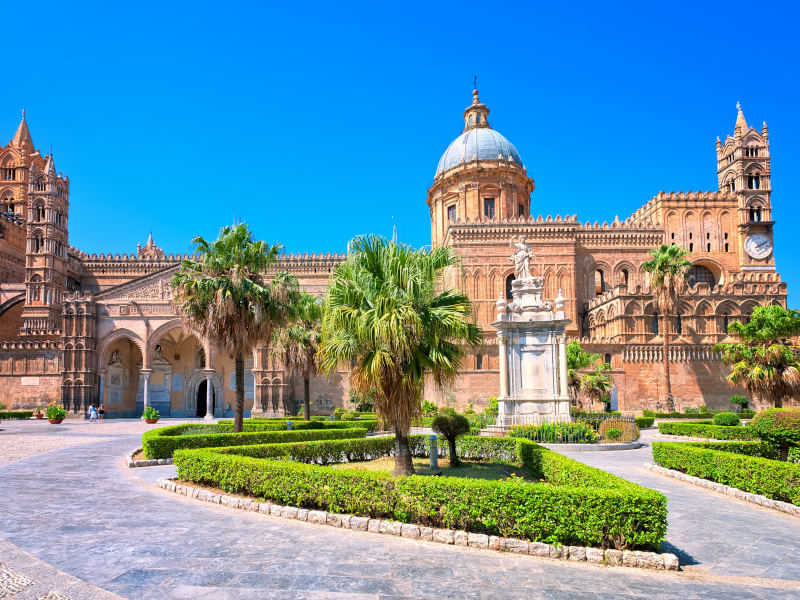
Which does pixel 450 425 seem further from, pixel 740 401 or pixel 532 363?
pixel 740 401

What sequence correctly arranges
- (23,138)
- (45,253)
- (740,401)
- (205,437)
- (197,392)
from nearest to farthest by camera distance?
(205,437) → (740,401) → (45,253) → (197,392) → (23,138)

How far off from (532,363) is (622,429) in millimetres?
3886

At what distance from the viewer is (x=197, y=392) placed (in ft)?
160

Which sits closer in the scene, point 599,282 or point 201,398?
point 201,398

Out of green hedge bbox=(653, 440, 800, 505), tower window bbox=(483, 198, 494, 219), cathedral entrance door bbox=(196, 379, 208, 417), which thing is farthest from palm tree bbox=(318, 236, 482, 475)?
cathedral entrance door bbox=(196, 379, 208, 417)

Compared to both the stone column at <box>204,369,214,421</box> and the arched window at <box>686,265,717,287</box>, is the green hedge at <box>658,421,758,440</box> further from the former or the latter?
the arched window at <box>686,265,717,287</box>

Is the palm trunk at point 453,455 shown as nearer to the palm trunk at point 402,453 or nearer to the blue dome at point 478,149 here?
the palm trunk at point 402,453

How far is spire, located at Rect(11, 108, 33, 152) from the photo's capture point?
66562mm

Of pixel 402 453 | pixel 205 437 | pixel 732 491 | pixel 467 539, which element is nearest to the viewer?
pixel 467 539

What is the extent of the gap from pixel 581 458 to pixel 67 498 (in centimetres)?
1300

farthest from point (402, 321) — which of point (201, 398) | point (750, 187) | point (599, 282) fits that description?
point (750, 187)

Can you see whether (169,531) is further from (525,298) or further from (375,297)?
(525,298)

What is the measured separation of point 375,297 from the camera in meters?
11.8

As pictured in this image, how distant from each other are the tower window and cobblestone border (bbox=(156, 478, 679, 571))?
43.2 m
